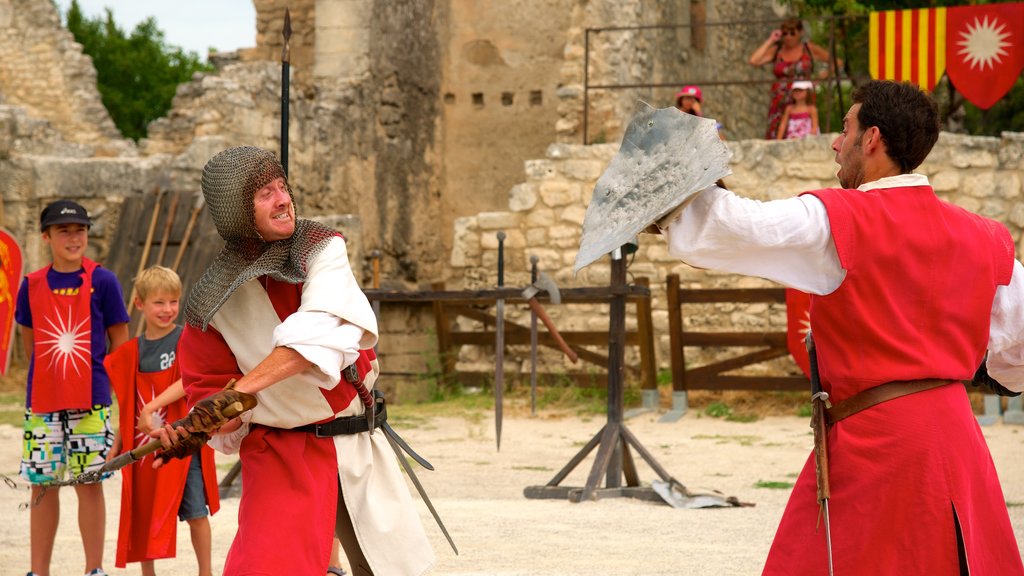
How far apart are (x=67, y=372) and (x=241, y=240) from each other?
2.01 metres

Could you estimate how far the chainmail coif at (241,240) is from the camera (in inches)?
119

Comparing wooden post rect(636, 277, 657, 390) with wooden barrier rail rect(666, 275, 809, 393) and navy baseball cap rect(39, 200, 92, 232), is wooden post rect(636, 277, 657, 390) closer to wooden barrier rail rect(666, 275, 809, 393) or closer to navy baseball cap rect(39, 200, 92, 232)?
wooden barrier rail rect(666, 275, 809, 393)

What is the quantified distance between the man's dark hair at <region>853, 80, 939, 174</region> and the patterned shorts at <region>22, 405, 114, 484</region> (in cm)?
323

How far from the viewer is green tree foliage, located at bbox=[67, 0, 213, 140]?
32.8m

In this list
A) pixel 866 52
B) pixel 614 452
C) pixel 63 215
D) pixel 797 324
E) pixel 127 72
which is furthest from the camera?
pixel 127 72

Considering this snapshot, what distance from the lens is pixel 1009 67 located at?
10641mm

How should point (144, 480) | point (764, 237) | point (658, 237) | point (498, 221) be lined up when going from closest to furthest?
1. point (764, 237)
2. point (144, 480)
3. point (658, 237)
4. point (498, 221)

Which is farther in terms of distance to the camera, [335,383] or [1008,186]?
[1008,186]

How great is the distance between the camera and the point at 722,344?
374 inches

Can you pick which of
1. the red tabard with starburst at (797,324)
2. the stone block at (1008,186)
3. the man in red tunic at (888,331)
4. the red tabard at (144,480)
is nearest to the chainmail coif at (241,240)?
the man in red tunic at (888,331)

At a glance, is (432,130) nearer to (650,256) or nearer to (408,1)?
(408,1)

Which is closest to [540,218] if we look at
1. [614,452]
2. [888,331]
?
[614,452]

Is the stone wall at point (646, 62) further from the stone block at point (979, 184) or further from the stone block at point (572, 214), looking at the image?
the stone block at point (979, 184)

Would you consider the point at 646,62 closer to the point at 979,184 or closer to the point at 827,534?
the point at 979,184
